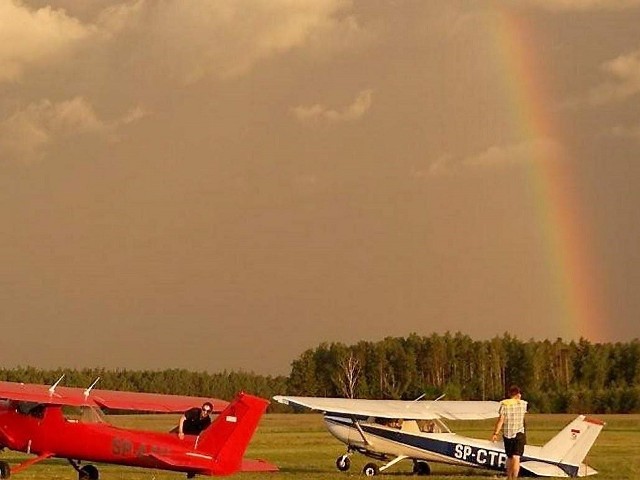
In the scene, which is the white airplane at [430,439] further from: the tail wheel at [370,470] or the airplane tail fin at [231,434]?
the airplane tail fin at [231,434]

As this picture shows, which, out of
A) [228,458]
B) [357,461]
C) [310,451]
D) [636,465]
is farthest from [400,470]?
[228,458]

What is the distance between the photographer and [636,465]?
1364 inches

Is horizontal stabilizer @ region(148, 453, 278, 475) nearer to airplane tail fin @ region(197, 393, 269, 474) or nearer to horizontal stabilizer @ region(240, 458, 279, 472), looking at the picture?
airplane tail fin @ region(197, 393, 269, 474)

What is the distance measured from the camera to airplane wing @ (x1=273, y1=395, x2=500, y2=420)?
1284 inches

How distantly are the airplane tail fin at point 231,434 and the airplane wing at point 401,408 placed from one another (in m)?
8.59

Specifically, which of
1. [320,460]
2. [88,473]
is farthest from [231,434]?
[320,460]

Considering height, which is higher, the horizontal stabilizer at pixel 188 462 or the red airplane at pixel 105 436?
the red airplane at pixel 105 436

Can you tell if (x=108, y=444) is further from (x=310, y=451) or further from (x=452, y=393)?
(x=452, y=393)

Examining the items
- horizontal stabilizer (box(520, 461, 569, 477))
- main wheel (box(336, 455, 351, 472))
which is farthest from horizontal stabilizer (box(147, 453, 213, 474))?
main wheel (box(336, 455, 351, 472))

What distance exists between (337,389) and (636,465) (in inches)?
3870

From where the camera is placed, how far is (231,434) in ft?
76.0

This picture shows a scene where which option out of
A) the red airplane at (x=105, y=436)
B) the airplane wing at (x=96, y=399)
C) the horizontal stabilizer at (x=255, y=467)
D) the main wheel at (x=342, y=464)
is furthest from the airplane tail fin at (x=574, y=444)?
the airplane wing at (x=96, y=399)

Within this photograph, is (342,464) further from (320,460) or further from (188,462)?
(188,462)

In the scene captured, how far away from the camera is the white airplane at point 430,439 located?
28.6 meters
